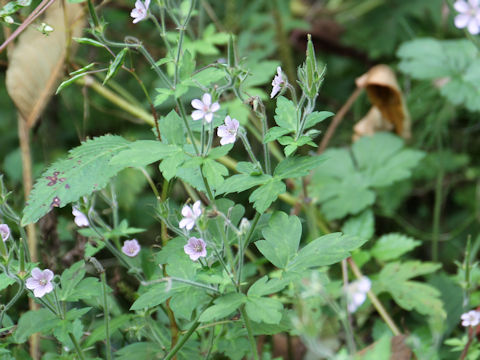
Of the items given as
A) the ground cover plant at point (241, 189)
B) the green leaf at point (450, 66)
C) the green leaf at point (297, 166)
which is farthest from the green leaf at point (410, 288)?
the green leaf at point (297, 166)

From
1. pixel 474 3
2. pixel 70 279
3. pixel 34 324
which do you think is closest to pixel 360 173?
pixel 474 3

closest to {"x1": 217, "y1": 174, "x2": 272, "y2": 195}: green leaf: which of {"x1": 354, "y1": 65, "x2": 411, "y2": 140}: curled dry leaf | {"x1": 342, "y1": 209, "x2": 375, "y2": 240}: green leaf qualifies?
{"x1": 342, "y1": 209, "x2": 375, "y2": 240}: green leaf

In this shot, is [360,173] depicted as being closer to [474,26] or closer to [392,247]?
[392,247]

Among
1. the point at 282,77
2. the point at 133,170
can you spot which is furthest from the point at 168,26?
the point at 282,77

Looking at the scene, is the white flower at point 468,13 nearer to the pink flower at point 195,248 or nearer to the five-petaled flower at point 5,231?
the pink flower at point 195,248

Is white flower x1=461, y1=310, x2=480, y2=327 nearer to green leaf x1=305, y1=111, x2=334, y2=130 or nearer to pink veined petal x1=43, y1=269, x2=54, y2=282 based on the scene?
green leaf x1=305, y1=111, x2=334, y2=130

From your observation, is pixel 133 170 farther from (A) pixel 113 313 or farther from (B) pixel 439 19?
(B) pixel 439 19
